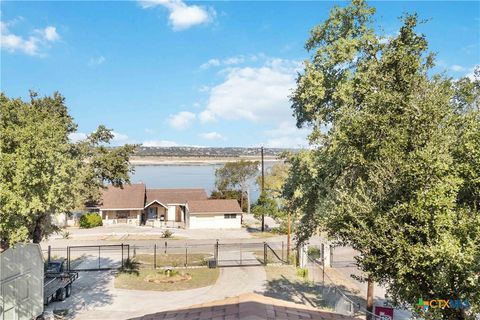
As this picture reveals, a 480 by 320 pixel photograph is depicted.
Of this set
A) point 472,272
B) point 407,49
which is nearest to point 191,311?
point 472,272

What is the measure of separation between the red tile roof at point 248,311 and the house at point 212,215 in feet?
146

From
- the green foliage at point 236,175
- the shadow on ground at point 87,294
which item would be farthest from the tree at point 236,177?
the shadow on ground at point 87,294

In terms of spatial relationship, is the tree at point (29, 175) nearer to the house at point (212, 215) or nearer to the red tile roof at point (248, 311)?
the red tile roof at point (248, 311)

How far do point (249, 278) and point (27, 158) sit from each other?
19194 millimetres

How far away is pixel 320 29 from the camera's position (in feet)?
61.7

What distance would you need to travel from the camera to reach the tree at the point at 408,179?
34.4ft

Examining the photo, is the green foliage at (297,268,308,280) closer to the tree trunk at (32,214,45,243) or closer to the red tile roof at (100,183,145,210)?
the tree trunk at (32,214,45,243)

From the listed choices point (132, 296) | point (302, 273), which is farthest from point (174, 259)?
point (302, 273)

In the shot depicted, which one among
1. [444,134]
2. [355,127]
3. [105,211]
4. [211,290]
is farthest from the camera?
[105,211]

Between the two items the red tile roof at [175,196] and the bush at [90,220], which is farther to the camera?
the red tile roof at [175,196]

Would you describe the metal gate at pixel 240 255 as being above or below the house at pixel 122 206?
below

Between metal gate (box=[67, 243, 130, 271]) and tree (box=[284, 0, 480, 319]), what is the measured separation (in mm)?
22980

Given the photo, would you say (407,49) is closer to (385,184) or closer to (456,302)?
(385,184)

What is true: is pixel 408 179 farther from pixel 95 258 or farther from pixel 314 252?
pixel 95 258
